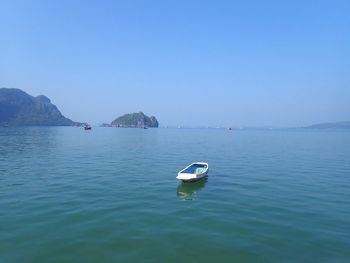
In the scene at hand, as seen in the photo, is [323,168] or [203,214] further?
[323,168]

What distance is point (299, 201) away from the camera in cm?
2930

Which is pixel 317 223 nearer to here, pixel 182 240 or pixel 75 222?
pixel 182 240

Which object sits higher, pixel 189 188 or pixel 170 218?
pixel 189 188

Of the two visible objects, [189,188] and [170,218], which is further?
[189,188]

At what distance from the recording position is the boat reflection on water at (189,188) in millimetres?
31200

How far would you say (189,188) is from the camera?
113ft

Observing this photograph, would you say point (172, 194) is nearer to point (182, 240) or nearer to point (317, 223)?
point (182, 240)

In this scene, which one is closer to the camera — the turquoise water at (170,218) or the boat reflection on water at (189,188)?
the turquoise water at (170,218)

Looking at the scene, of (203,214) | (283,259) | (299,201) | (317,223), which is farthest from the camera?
(299,201)

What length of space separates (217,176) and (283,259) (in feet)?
88.6

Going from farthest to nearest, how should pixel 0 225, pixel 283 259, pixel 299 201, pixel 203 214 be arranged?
pixel 299 201, pixel 203 214, pixel 0 225, pixel 283 259

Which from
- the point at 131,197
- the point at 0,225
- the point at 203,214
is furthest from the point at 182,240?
the point at 0,225

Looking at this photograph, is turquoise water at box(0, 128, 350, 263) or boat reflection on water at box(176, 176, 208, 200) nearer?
turquoise water at box(0, 128, 350, 263)

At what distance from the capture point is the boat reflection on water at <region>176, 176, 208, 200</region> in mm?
31200
